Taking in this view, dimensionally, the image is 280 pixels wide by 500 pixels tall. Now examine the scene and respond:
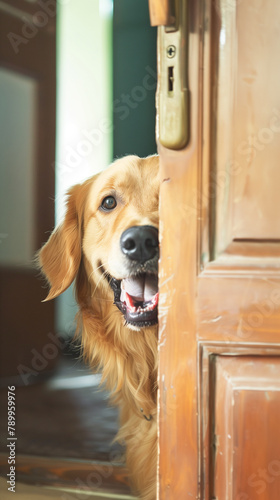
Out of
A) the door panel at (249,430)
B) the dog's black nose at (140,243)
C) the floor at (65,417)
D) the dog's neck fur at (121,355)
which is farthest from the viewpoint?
the floor at (65,417)

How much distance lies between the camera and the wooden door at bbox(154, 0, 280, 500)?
0.87 meters

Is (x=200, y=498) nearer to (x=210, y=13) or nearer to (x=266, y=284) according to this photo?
(x=266, y=284)

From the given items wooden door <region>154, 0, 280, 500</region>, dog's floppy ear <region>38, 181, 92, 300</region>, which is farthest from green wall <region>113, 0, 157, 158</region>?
wooden door <region>154, 0, 280, 500</region>

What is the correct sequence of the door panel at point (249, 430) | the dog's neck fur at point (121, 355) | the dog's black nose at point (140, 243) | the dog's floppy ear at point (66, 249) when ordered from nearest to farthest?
the door panel at point (249, 430) < the dog's black nose at point (140, 243) < the dog's neck fur at point (121, 355) < the dog's floppy ear at point (66, 249)

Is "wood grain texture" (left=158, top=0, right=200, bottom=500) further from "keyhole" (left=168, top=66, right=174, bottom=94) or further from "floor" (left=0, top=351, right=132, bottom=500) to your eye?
"floor" (left=0, top=351, right=132, bottom=500)

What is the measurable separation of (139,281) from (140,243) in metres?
0.15

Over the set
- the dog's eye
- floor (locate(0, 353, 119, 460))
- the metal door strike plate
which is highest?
the metal door strike plate

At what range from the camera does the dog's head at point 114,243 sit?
153cm

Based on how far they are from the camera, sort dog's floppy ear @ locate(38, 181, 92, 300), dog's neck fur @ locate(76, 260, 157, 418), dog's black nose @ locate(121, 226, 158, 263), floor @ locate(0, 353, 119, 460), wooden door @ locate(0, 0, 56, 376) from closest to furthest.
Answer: dog's black nose @ locate(121, 226, 158, 263) < dog's neck fur @ locate(76, 260, 157, 418) < dog's floppy ear @ locate(38, 181, 92, 300) < floor @ locate(0, 353, 119, 460) < wooden door @ locate(0, 0, 56, 376)

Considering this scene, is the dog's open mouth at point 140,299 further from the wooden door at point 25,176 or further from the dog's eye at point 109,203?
the wooden door at point 25,176

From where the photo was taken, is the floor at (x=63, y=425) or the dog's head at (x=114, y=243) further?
the floor at (x=63, y=425)

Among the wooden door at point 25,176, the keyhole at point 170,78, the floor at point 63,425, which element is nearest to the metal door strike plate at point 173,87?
the keyhole at point 170,78

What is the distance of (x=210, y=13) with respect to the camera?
0.88 m

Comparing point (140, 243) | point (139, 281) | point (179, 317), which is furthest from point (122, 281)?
point (179, 317)
